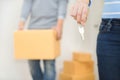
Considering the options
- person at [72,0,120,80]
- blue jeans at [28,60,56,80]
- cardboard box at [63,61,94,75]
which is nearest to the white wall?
cardboard box at [63,61,94,75]

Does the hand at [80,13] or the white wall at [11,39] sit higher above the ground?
the hand at [80,13]

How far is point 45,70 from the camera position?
1.93 meters

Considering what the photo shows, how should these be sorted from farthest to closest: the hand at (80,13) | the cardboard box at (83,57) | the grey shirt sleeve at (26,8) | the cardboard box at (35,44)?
the cardboard box at (83,57) → the grey shirt sleeve at (26,8) → the cardboard box at (35,44) → the hand at (80,13)

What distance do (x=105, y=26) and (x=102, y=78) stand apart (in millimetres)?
145

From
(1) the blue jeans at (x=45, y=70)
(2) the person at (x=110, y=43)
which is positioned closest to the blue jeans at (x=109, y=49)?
(2) the person at (x=110, y=43)

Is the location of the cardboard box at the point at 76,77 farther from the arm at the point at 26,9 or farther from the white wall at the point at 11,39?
the arm at the point at 26,9

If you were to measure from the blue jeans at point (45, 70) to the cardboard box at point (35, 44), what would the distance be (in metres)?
0.09

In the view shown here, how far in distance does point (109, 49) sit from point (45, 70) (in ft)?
4.05

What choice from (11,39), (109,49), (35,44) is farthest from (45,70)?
(109,49)

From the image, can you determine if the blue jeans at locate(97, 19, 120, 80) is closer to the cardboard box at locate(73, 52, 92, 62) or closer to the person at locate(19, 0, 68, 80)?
the person at locate(19, 0, 68, 80)

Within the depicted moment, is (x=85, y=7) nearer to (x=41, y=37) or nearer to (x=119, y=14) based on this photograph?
(x=119, y=14)

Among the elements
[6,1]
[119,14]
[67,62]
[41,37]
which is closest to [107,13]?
[119,14]

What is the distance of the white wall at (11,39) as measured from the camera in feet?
8.14

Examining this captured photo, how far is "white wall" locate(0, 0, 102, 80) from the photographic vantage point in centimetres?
248
